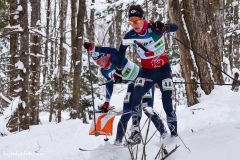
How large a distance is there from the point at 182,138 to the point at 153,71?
1.04 meters

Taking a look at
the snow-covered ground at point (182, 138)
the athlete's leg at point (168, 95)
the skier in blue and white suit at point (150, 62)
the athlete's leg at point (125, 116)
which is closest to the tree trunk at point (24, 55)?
the snow-covered ground at point (182, 138)

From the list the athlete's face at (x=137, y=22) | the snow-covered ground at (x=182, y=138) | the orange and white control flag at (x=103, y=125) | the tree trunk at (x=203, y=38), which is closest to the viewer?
the snow-covered ground at (x=182, y=138)

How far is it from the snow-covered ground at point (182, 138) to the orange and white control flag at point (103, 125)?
20cm

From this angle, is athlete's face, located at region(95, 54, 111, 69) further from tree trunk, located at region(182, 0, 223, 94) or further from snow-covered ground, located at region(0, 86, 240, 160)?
tree trunk, located at region(182, 0, 223, 94)

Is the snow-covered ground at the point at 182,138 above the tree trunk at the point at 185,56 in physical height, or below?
below

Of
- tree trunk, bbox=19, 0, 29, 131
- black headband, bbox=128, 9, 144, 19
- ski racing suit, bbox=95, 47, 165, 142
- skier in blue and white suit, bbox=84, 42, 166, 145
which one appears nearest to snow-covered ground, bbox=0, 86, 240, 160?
ski racing suit, bbox=95, 47, 165, 142

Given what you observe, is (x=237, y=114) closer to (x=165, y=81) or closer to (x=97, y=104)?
(x=165, y=81)

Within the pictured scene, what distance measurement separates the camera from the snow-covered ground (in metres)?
2.91

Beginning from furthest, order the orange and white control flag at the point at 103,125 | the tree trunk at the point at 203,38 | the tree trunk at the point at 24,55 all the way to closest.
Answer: the tree trunk at the point at 24,55 → the tree trunk at the point at 203,38 → the orange and white control flag at the point at 103,125

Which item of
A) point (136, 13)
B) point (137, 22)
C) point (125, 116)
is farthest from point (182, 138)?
point (136, 13)

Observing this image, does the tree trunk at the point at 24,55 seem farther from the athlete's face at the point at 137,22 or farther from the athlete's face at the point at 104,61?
the athlete's face at the point at 137,22

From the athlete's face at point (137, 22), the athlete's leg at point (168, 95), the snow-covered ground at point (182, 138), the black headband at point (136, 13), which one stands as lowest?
the snow-covered ground at point (182, 138)

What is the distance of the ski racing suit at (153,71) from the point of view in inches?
157

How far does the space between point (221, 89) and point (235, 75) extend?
60cm
